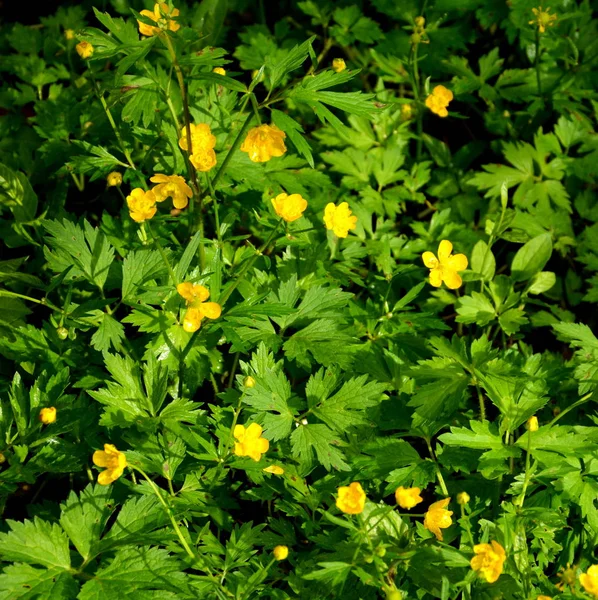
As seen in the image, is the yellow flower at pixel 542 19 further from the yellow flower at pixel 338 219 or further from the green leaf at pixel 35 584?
the green leaf at pixel 35 584

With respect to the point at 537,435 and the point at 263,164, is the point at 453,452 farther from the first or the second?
the point at 263,164

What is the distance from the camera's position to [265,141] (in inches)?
82.1

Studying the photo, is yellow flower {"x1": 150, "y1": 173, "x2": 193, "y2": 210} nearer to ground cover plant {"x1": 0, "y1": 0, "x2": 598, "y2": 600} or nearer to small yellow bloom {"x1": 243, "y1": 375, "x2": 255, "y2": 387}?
ground cover plant {"x1": 0, "y1": 0, "x2": 598, "y2": 600}

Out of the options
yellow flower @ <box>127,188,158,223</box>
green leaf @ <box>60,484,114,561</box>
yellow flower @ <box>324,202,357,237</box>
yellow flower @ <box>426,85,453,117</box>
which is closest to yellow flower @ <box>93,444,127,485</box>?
green leaf @ <box>60,484,114,561</box>

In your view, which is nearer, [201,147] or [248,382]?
[248,382]

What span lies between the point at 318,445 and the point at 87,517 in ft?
2.38

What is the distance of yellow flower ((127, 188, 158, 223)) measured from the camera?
87.4 inches

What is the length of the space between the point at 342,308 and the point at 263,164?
71cm

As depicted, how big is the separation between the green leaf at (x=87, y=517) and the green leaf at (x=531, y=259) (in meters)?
1.85

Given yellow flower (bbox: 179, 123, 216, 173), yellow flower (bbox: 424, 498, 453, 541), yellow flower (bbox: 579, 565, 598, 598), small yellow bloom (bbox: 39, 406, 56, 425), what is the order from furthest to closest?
yellow flower (bbox: 179, 123, 216, 173)
small yellow bloom (bbox: 39, 406, 56, 425)
yellow flower (bbox: 424, 498, 453, 541)
yellow flower (bbox: 579, 565, 598, 598)

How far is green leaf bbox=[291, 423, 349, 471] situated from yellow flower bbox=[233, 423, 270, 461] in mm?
165

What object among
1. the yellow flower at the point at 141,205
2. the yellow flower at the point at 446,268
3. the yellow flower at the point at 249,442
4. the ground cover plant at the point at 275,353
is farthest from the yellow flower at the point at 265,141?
the yellow flower at the point at 249,442

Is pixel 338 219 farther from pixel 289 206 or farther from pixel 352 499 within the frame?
pixel 352 499

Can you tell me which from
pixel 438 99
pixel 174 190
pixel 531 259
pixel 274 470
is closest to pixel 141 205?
pixel 174 190
